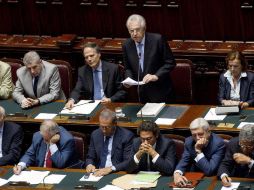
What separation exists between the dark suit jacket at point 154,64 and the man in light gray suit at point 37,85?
34.0 inches

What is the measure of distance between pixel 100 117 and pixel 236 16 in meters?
3.02

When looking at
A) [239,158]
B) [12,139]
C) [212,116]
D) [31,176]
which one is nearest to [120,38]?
[212,116]

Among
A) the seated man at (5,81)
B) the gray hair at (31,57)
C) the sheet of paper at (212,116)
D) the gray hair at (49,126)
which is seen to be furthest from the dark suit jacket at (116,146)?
the seated man at (5,81)

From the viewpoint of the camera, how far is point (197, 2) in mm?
11797

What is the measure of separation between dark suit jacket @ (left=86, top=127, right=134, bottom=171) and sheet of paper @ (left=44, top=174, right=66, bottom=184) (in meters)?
0.43

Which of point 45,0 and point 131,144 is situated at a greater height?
point 45,0

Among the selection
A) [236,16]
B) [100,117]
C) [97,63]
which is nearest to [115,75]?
[97,63]

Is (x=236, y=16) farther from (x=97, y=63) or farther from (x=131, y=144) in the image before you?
(x=131, y=144)

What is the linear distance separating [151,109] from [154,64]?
49 cm

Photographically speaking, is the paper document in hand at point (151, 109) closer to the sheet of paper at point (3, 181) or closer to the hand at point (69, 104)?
the hand at point (69, 104)

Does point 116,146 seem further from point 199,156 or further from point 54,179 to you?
point 199,156

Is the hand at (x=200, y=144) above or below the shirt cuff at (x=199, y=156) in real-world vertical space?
above

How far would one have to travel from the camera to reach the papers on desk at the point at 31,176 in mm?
9125

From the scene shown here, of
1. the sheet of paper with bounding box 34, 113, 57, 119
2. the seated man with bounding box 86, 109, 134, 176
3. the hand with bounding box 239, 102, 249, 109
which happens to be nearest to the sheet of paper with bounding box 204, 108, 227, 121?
the hand with bounding box 239, 102, 249, 109
